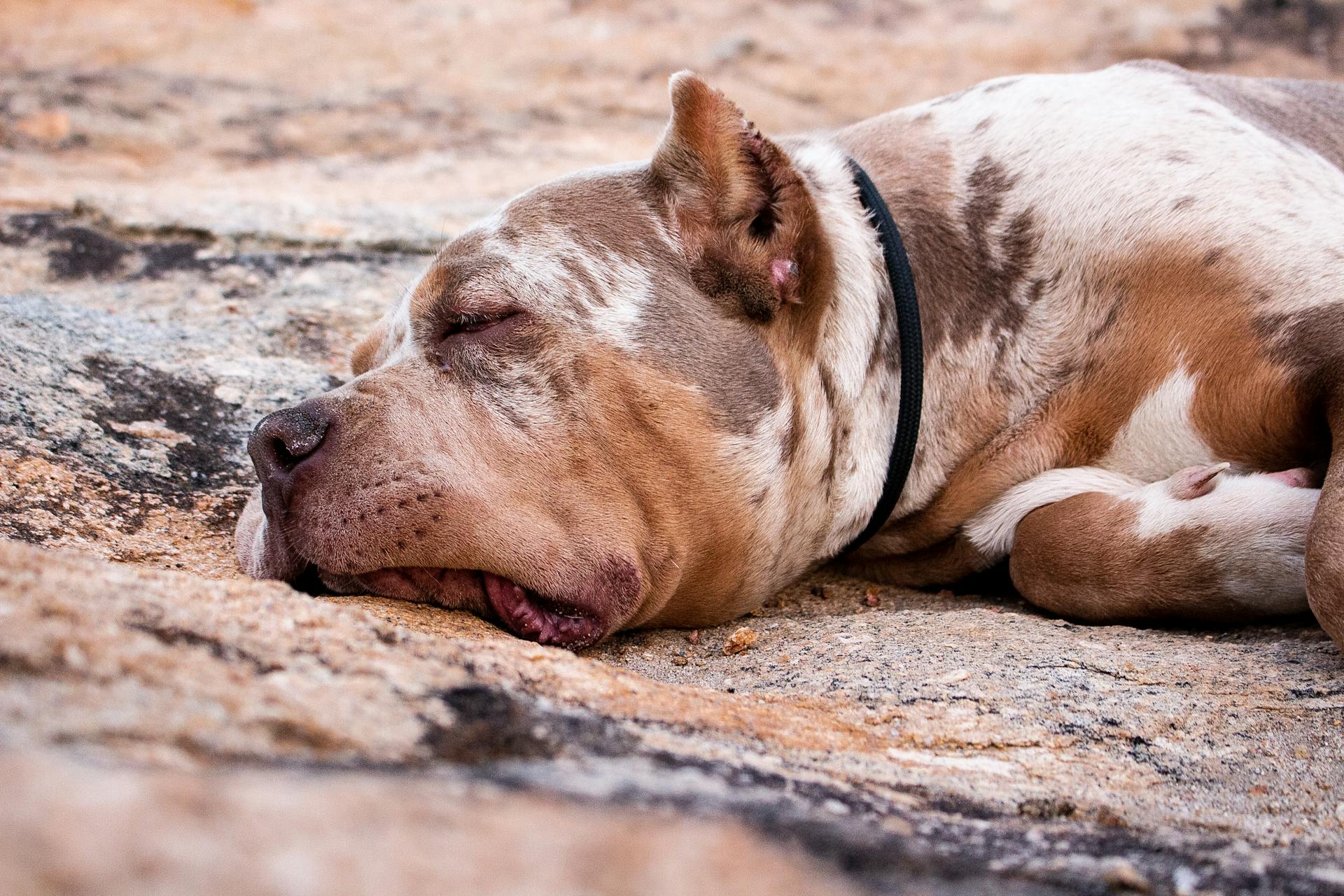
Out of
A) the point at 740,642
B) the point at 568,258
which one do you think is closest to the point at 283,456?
the point at 568,258

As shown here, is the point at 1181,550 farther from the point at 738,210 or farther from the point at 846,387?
the point at 738,210

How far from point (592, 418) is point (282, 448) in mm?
667

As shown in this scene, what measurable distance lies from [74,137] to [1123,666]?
6.31 m

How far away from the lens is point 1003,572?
3.22 m

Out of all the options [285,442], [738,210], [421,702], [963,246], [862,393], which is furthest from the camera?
[963,246]

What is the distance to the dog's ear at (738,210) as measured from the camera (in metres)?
2.81

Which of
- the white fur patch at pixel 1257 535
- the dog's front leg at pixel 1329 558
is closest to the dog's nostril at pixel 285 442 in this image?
the white fur patch at pixel 1257 535

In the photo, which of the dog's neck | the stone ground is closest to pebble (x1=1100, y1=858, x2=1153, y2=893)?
the stone ground

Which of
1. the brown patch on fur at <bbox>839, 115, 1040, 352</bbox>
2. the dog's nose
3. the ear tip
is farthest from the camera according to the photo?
the brown patch on fur at <bbox>839, 115, 1040, 352</bbox>

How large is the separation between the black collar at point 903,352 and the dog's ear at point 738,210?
24cm

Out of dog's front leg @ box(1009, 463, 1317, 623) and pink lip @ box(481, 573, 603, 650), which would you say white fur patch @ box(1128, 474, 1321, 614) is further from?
pink lip @ box(481, 573, 603, 650)

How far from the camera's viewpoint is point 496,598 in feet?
8.45

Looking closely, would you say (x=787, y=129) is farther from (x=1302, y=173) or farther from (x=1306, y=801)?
(x=1306, y=801)

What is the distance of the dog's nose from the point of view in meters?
2.49
